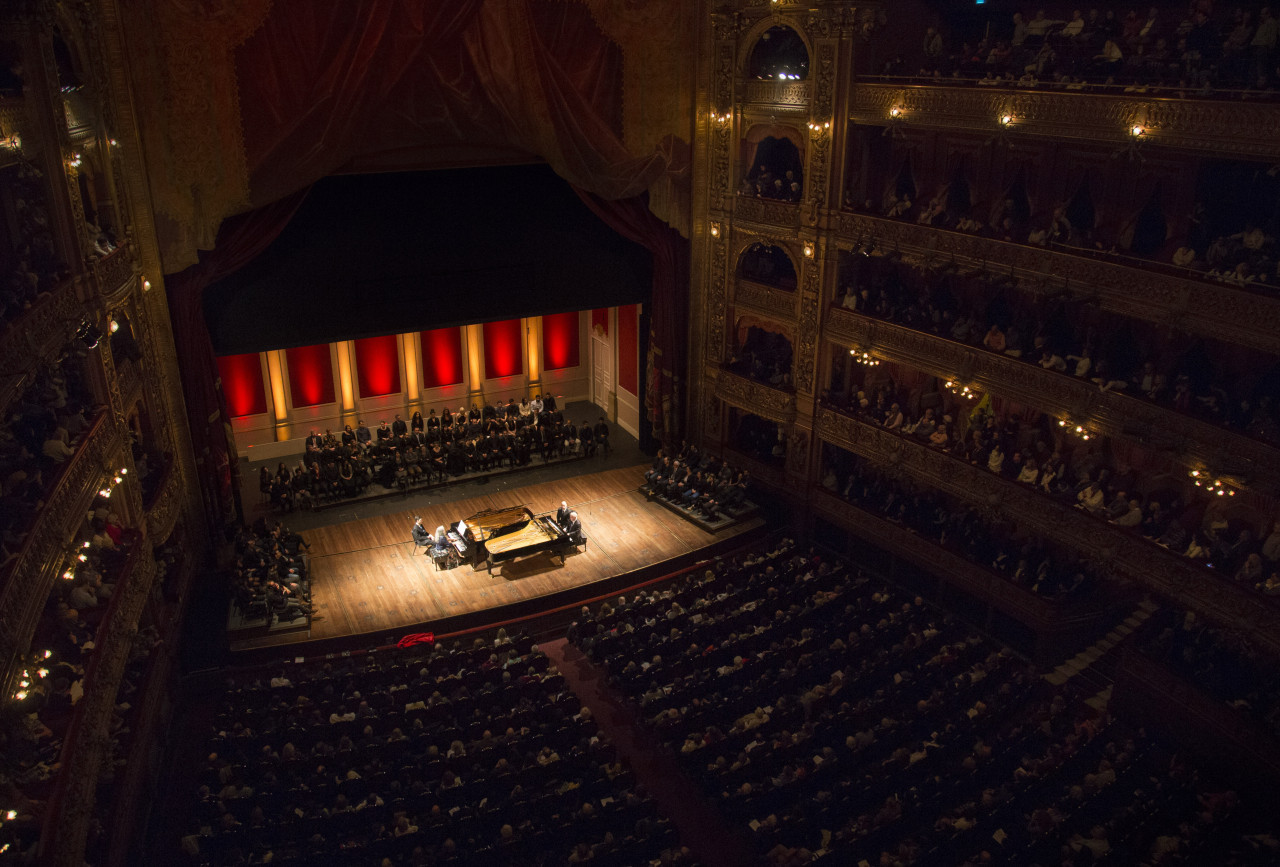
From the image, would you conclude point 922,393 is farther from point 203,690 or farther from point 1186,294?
point 203,690

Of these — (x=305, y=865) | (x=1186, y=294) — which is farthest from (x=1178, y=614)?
(x=305, y=865)

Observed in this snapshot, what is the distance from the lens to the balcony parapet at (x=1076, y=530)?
45.3ft

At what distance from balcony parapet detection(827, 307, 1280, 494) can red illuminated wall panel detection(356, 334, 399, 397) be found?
10924mm

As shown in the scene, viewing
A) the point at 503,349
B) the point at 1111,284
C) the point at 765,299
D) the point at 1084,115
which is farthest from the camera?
the point at 503,349

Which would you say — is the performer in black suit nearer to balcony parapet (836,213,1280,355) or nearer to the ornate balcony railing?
the ornate balcony railing

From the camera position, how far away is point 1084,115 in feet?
47.8

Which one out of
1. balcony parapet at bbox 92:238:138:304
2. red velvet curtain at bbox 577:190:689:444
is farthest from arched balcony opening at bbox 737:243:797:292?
balcony parapet at bbox 92:238:138:304

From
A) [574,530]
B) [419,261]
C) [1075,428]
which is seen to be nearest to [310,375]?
[419,261]

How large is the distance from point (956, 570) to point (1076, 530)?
8.43 feet

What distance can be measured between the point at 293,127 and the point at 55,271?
18.9 feet

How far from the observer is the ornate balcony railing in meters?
16.6

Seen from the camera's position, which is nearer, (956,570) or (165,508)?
(165,508)

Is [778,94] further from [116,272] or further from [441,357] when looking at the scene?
[116,272]

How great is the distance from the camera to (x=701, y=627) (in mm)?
16422
